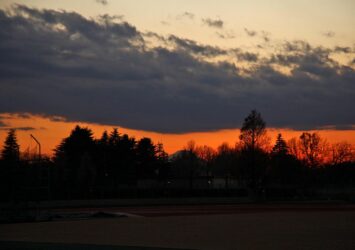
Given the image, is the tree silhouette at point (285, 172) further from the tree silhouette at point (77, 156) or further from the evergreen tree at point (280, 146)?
the tree silhouette at point (77, 156)

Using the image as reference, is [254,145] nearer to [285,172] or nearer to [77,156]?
[285,172]

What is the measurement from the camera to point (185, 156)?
147 m

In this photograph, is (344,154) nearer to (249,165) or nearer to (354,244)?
(249,165)

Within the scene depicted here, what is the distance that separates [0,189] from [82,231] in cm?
3914

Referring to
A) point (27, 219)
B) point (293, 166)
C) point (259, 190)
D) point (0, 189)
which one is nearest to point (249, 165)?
point (259, 190)

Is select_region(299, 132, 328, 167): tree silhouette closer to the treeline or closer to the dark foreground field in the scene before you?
the treeline

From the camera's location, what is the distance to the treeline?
7319 cm

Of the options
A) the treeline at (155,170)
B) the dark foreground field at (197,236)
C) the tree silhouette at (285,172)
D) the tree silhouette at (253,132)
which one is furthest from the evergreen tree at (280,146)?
the dark foreground field at (197,236)

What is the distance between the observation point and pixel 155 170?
12194cm

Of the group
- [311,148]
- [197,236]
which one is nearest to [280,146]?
[311,148]

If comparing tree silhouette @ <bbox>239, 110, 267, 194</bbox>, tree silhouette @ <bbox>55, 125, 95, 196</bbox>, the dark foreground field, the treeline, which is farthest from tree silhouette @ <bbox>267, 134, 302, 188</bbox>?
the dark foreground field

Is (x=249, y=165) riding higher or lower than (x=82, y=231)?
higher

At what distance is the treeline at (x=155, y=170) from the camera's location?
240 feet

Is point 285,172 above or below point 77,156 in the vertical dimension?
below
